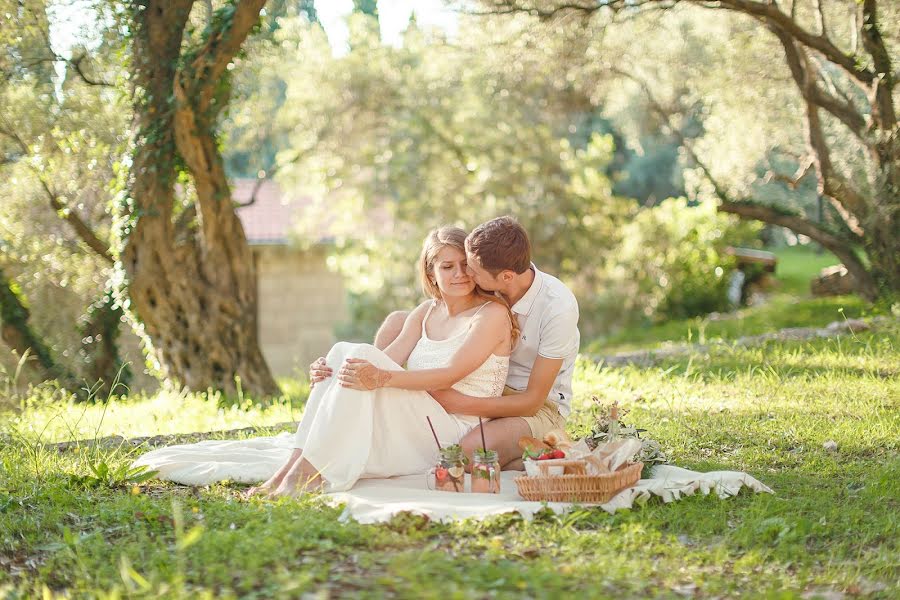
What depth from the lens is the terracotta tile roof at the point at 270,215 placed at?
2030cm

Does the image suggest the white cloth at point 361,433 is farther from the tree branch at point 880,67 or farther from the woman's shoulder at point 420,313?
the tree branch at point 880,67

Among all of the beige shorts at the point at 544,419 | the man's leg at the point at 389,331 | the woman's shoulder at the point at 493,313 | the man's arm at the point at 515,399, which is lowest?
the beige shorts at the point at 544,419

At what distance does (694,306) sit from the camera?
15.5m

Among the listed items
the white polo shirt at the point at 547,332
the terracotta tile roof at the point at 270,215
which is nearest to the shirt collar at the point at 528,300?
the white polo shirt at the point at 547,332

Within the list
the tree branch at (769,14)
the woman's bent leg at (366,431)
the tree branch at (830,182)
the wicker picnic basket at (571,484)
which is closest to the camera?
the wicker picnic basket at (571,484)

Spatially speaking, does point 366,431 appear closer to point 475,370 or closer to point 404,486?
point 404,486

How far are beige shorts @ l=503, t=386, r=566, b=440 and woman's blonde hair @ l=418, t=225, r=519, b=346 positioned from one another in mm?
383

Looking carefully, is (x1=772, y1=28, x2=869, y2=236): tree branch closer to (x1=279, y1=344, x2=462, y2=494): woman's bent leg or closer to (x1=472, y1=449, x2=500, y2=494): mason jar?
(x1=279, y1=344, x2=462, y2=494): woman's bent leg

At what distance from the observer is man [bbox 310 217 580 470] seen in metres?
4.75

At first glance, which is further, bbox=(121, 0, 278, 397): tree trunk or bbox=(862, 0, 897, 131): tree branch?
bbox=(862, 0, 897, 131): tree branch

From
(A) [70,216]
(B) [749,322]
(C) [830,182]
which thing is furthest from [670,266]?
(A) [70,216]

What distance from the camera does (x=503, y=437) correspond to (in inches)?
192

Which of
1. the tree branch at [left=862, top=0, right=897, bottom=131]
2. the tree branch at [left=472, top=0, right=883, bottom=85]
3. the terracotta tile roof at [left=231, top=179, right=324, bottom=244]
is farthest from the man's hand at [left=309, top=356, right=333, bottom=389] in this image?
the terracotta tile roof at [left=231, top=179, right=324, bottom=244]

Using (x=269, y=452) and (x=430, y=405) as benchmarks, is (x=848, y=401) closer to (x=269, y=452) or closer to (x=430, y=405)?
(x=430, y=405)
